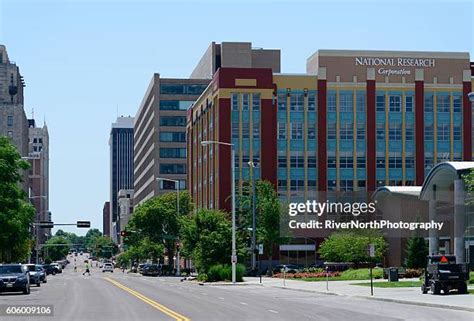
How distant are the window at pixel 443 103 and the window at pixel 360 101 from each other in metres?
8.94

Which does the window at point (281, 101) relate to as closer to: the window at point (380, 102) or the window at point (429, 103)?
the window at point (380, 102)

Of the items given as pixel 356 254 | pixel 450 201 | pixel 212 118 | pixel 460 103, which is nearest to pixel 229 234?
pixel 356 254

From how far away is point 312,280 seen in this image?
234 ft

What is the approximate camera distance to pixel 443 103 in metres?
112

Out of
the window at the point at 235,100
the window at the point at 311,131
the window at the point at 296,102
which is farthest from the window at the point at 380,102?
the window at the point at 235,100

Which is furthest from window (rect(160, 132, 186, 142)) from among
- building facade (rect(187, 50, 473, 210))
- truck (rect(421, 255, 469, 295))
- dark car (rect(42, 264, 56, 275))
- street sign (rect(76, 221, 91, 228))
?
truck (rect(421, 255, 469, 295))

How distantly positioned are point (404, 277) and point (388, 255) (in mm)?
21759

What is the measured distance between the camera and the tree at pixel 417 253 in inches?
2881

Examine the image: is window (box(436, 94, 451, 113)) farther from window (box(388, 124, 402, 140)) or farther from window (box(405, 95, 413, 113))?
window (box(388, 124, 402, 140))

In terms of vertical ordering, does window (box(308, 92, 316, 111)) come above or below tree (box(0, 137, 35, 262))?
above

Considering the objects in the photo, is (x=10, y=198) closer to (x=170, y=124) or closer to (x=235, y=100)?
(x=235, y=100)

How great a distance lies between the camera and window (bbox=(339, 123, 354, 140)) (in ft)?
363

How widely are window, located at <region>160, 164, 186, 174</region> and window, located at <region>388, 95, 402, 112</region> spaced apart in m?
55.2

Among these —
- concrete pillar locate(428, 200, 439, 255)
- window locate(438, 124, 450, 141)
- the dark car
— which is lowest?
the dark car
